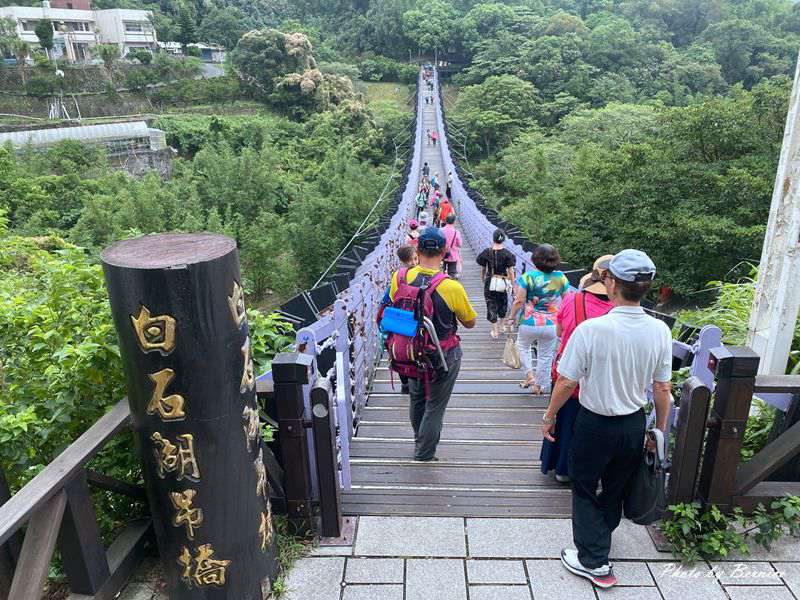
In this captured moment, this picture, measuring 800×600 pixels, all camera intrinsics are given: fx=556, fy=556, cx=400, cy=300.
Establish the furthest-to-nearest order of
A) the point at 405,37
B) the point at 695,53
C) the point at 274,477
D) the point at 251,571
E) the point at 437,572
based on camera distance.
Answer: the point at 405,37
the point at 695,53
the point at 274,477
the point at 437,572
the point at 251,571

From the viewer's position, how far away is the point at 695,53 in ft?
134

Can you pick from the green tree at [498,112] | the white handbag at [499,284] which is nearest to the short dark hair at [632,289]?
the white handbag at [499,284]

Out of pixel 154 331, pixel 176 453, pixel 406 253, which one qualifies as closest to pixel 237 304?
pixel 154 331

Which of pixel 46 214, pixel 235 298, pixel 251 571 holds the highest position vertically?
pixel 235 298

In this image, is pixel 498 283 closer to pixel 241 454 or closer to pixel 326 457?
pixel 326 457

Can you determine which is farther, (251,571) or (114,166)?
(114,166)

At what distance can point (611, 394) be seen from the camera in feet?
6.07

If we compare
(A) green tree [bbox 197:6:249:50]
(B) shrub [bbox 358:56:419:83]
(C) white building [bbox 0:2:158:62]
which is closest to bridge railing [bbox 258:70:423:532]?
(C) white building [bbox 0:2:158:62]

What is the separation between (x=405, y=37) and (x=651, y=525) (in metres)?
60.9

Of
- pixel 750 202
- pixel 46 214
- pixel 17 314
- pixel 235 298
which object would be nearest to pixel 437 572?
pixel 235 298

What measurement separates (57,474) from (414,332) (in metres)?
1.46

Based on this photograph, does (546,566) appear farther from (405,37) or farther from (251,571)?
(405,37)

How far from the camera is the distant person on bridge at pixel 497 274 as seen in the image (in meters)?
4.71

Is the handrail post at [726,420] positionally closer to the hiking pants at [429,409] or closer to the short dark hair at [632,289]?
the short dark hair at [632,289]
